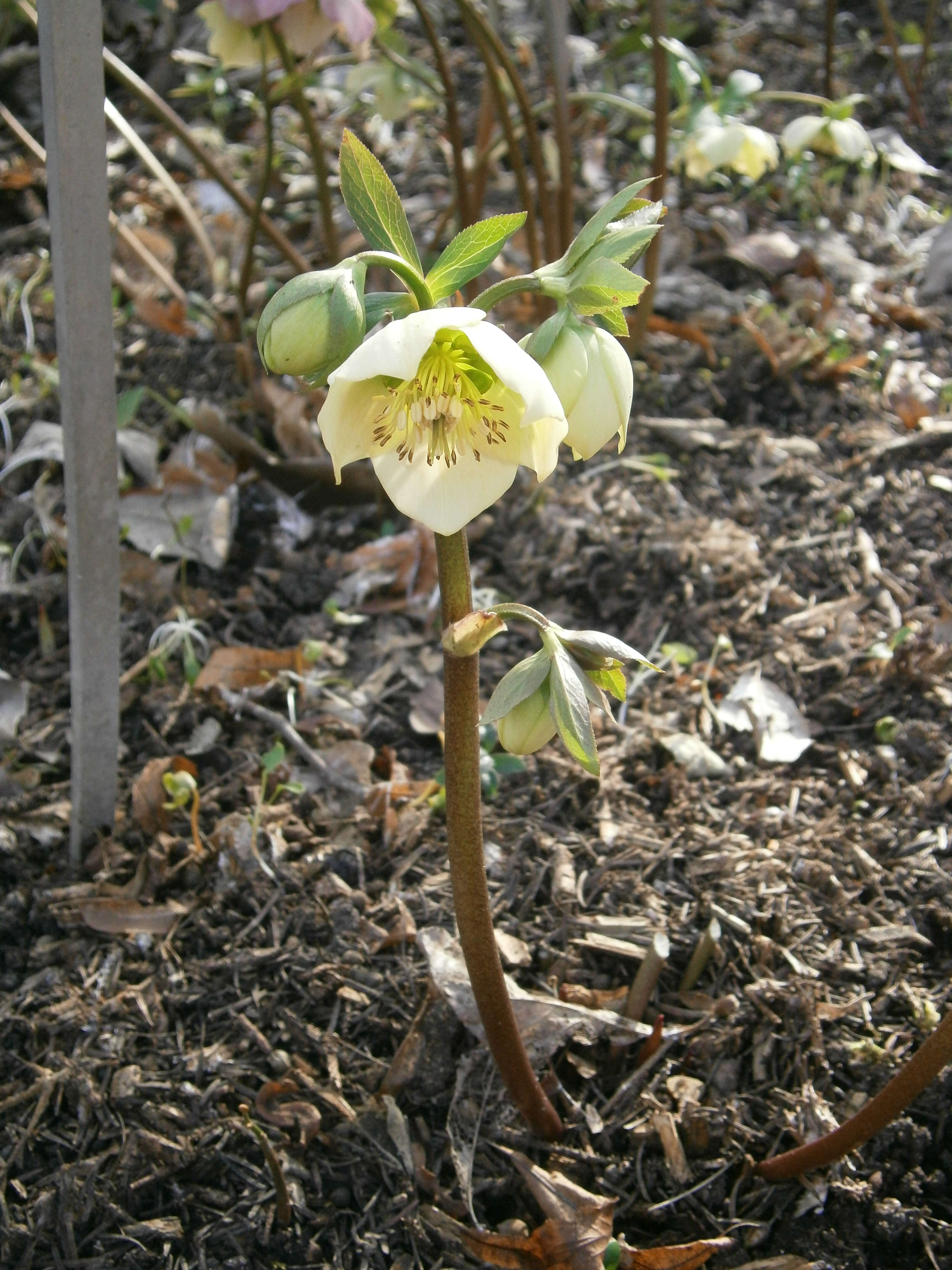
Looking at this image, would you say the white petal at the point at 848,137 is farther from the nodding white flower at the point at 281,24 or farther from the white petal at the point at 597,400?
the white petal at the point at 597,400

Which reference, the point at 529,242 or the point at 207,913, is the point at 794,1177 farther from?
the point at 529,242

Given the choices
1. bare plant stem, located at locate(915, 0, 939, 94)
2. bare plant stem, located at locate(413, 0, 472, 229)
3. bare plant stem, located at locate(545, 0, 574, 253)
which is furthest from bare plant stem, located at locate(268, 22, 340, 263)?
bare plant stem, located at locate(915, 0, 939, 94)

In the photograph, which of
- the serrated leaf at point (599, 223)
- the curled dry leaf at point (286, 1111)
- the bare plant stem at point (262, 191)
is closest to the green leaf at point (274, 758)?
the curled dry leaf at point (286, 1111)

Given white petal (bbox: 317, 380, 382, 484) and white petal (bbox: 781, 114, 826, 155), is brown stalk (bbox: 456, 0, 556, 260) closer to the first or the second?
white petal (bbox: 781, 114, 826, 155)

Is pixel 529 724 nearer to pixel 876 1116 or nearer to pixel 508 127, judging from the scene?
pixel 876 1116

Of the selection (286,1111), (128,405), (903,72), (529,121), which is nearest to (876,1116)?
(286,1111)

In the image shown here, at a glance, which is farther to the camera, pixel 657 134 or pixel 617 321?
pixel 657 134

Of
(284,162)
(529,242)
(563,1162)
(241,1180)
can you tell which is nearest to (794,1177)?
(563,1162)
